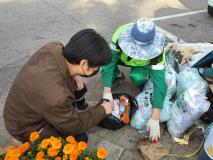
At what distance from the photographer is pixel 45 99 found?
2068mm

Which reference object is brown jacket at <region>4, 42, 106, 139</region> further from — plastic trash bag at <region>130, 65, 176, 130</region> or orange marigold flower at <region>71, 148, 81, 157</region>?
plastic trash bag at <region>130, 65, 176, 130</region>

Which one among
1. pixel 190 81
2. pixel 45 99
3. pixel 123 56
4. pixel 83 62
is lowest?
pixel 190 81

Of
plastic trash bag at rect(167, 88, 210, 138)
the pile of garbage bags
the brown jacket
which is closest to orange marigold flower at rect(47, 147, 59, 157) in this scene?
the brown jacket

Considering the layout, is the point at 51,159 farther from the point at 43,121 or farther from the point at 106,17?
the point at 106,17

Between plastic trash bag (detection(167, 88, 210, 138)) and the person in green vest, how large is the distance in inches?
7.2

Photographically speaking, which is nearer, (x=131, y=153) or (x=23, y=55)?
(x=131, y=153)

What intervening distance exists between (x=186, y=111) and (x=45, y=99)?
1.31 metres

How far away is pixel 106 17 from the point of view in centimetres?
530

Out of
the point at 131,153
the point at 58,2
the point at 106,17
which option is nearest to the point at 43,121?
the point at 131,153

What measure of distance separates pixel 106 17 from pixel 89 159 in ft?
11.8

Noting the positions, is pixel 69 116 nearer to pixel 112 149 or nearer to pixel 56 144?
pixel 56 144

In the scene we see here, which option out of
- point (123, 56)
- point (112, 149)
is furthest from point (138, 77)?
point (112, 149)

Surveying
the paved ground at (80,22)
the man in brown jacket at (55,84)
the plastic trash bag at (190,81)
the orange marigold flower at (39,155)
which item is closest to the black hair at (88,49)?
the man in brown jacket at (55,84)

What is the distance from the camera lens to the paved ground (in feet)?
12.3
